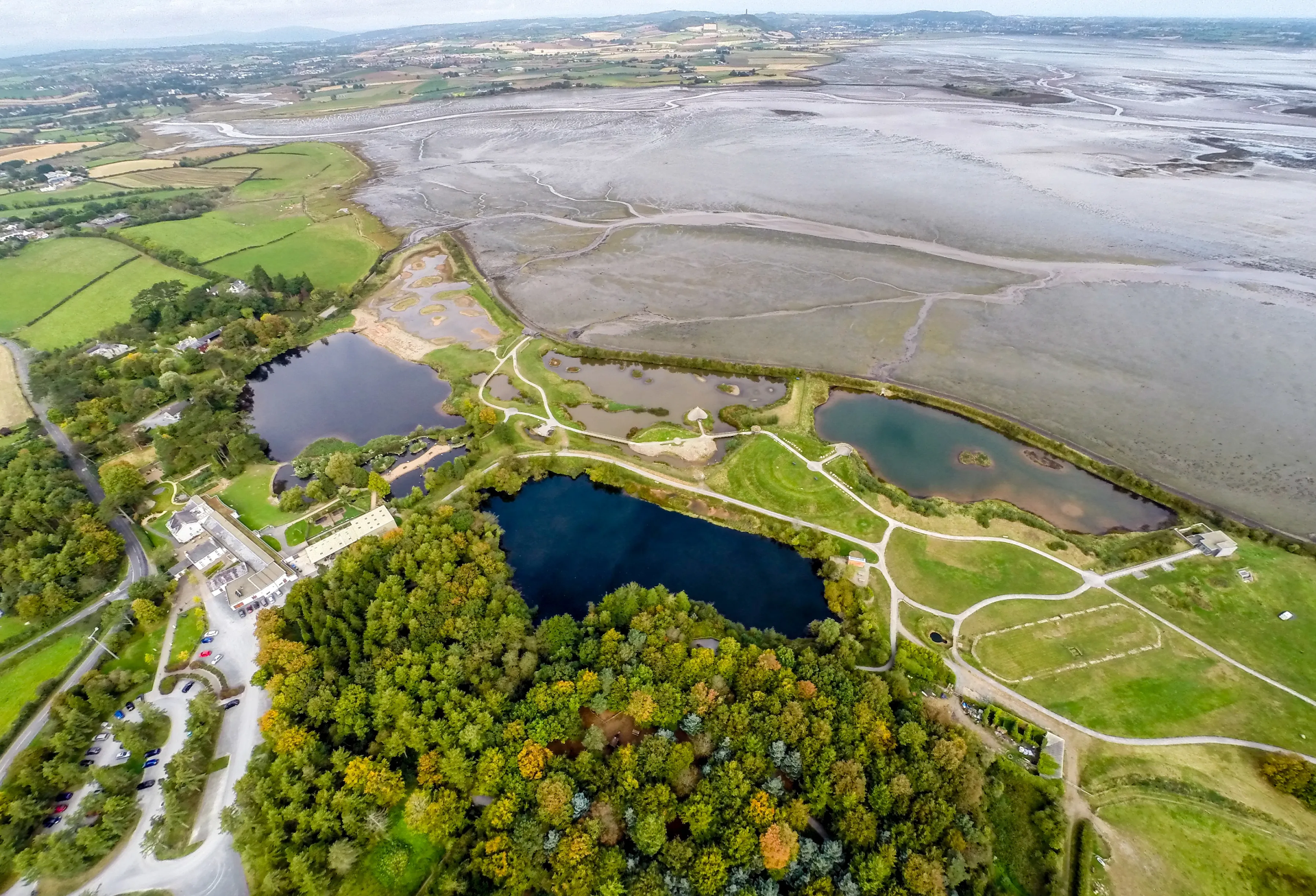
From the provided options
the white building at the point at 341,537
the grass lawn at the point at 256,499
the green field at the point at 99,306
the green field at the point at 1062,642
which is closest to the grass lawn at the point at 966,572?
the green field at the point at 1062,642

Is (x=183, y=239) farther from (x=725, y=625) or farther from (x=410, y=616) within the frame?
(x=725, y=625)

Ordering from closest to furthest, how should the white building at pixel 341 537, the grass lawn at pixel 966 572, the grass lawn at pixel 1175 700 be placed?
1. the grass lawn at pixel 1175 700
2. the grass lawn at pixel 966 572
3. the white building at pixel 341 537

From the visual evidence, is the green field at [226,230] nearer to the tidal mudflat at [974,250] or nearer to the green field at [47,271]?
the green field at [47,271]

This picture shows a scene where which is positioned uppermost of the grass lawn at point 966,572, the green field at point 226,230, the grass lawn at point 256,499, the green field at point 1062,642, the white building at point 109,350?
the green field at point 226,230

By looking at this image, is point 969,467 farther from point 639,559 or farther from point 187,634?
point 187,634

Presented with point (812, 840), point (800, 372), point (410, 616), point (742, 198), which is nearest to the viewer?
point (812, 840)

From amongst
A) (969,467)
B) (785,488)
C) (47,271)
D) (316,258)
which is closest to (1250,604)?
(969,467)

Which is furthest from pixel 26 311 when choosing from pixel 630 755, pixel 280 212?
pixel 630 755
